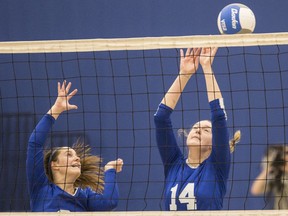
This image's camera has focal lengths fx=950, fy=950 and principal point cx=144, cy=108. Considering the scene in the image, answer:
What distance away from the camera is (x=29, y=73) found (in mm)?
9688

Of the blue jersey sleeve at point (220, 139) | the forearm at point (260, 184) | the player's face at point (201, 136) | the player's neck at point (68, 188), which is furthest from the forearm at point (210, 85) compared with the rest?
the forearm at point (260, 184)

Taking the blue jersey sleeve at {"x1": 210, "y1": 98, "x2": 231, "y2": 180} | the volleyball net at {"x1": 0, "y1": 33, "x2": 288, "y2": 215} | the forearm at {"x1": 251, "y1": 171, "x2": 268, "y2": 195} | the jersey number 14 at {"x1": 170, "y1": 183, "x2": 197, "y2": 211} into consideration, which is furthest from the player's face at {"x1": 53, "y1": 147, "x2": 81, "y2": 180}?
the volleyball net at {"x1": 0, "y1": 33, "x2": 288, "y2": 215}

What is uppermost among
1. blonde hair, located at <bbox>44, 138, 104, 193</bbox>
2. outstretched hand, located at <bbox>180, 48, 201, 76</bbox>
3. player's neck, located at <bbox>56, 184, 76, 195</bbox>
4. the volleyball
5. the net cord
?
the volleyball

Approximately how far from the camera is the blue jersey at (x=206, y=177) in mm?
6133

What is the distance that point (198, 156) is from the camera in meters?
6.35

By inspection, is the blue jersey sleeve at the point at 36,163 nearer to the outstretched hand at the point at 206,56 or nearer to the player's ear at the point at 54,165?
the player's ear at the point at 54,165

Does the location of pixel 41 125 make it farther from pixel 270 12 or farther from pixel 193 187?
pixel 270 12

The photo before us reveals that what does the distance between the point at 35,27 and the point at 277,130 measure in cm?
268

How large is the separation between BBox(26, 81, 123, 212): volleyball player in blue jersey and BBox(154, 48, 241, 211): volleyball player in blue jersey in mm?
394

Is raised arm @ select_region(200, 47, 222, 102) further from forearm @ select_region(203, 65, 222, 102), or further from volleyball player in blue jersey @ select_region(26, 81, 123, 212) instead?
volleyball player in blue jersey @ select_region(26, 81, 123, 212)

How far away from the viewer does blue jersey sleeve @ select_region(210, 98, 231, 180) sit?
241 inches

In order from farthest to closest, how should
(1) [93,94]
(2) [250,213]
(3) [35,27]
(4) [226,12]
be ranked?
(3) [35,27]
(1) [93,94]
(4) [226,12]
(2) [250,213]

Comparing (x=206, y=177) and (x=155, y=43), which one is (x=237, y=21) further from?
(x=206, y=177)

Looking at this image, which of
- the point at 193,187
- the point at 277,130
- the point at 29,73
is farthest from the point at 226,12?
the point at 29,73
